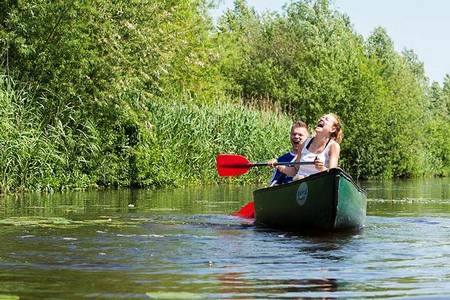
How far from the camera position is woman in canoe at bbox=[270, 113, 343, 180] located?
10773mm

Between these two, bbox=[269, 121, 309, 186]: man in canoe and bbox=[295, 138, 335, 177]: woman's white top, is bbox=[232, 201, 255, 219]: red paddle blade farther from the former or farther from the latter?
bbox=[295, 138, 335, 177]: woman's white top

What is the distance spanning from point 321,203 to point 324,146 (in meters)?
0.84

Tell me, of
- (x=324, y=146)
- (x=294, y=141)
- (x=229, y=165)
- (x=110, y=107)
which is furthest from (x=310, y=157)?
(x=110, y=107)

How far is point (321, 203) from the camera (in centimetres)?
1048

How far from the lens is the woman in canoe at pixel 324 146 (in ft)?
35.3

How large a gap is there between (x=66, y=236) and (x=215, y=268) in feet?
9.79

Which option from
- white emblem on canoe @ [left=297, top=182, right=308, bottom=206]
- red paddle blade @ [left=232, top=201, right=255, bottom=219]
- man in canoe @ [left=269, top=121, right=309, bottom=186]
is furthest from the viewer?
red paddle blade @ [left=232, top=201, right=255, bottom=219]

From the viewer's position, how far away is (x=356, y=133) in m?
44.7

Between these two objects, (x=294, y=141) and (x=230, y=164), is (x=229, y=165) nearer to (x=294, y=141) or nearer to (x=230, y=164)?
(x=230, y=164)

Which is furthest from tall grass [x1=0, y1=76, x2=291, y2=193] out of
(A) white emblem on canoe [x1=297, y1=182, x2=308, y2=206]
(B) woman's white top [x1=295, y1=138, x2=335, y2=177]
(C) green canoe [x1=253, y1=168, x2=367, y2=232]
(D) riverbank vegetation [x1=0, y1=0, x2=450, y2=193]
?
(A) white emblem on canoe [x1=297, y1=182, x2=308, y2=206]

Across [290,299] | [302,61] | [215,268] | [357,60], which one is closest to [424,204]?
[215,268]

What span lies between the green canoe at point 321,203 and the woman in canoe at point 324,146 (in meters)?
0.38

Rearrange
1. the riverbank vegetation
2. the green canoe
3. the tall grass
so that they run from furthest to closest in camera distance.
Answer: the riverbank vegetation < the tall grass < the green canoe

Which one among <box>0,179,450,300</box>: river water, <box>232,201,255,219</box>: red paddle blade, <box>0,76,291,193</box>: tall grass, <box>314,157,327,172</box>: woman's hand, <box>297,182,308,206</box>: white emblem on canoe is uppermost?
<box>0,76,291,193</box>: tall grass
